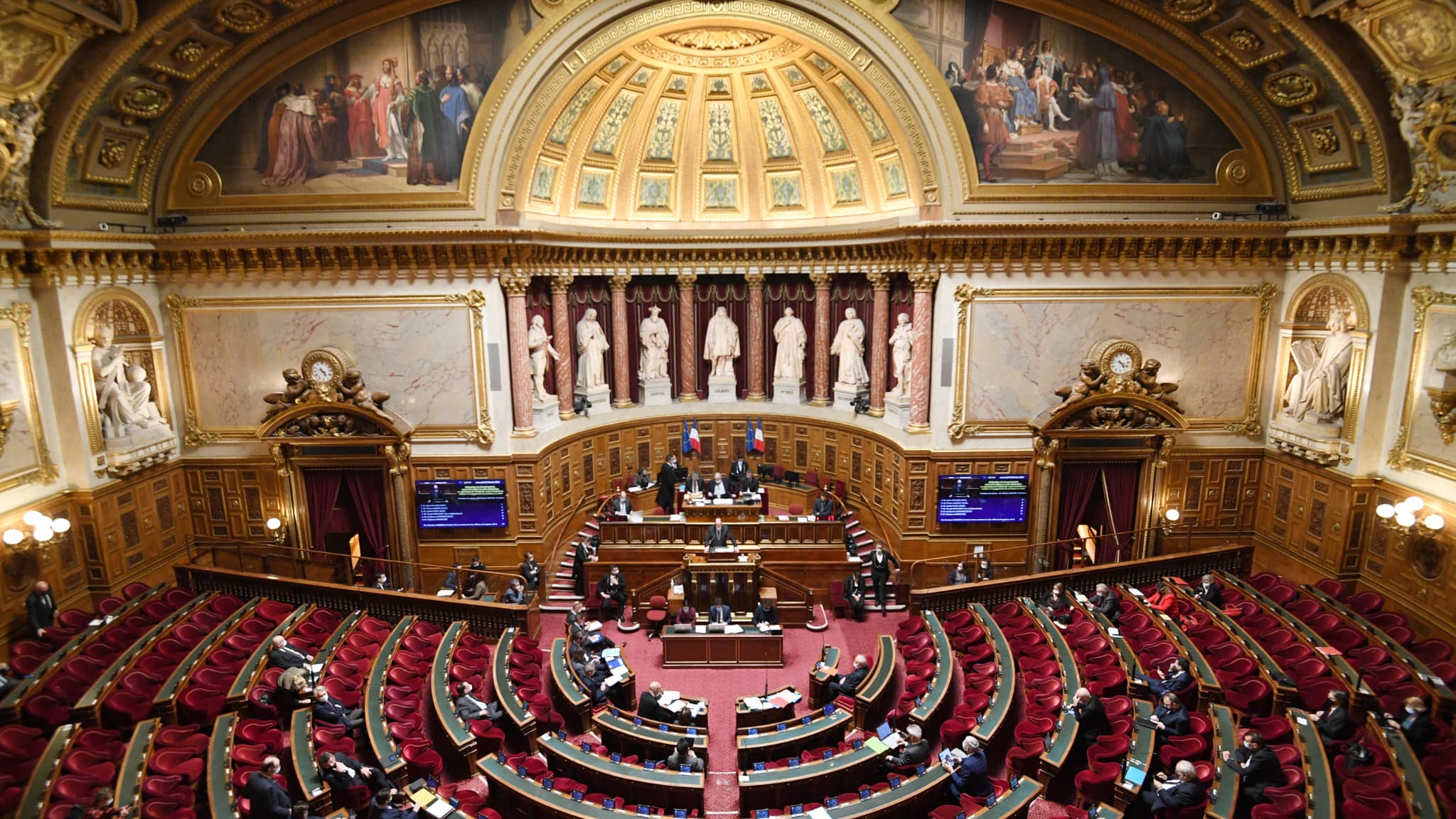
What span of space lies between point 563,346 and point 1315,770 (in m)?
18.5

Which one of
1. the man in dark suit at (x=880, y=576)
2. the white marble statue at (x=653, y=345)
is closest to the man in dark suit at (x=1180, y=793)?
the man in dark suit at (x=880, y=576)

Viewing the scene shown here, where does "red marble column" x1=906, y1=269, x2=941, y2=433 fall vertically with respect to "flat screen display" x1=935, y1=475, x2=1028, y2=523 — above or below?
above

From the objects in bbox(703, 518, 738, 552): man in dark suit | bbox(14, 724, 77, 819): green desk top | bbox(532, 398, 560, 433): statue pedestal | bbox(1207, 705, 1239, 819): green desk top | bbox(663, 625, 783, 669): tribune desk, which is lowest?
bbox(663, 625, 783, 669): tribune desk

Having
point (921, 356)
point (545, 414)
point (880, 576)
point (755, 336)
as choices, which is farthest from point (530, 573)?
point (921, 356)

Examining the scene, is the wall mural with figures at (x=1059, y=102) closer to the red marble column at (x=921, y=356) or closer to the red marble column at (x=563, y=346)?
the red marble column at (x=921, y=356)

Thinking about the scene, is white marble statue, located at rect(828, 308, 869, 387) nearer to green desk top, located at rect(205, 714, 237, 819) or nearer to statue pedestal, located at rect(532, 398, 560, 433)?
statue pedestal, located at rect(532, 398, 560, 433)

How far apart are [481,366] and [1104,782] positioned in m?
15.3

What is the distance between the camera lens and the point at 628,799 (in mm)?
11828

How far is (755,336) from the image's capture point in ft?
79.9

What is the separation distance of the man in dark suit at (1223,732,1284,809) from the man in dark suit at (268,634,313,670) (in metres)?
14.5

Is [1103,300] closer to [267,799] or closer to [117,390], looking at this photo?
[267,799]

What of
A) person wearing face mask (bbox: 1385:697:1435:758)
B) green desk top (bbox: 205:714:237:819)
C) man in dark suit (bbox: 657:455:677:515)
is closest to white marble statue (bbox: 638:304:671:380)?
man in dark suit (bbox: 657:455:677:515)

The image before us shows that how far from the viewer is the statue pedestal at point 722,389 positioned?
2480 cm

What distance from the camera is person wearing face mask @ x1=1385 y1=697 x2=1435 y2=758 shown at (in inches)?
442
